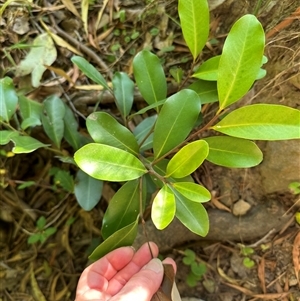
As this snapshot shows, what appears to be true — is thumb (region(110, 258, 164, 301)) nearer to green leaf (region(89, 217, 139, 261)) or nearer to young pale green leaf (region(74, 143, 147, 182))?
green leaf (region(89, 217, 139, 261))

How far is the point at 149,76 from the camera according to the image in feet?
3.23

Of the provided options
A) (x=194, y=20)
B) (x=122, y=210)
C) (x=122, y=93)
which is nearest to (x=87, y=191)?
(x=122, y=210)

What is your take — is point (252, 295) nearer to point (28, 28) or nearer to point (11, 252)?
point (11, 252)

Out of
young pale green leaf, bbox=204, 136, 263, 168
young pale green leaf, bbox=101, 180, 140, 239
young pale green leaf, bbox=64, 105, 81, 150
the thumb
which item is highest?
young pale green leaf, bbox=204, 136, 263, 168

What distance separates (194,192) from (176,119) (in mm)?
164

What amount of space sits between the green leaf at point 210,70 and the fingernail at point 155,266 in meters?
0.45

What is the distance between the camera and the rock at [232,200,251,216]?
1159 millimetres

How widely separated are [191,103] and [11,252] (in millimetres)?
883

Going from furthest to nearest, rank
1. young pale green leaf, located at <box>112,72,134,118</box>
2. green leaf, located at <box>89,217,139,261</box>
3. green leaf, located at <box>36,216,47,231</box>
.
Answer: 1. green leaf, located at <box>36,216,47,231</box>
2. young pale green leaf, located at <box>112,72,134,118</box>
3. green leaf, located at <box>89,217,139,261</box>

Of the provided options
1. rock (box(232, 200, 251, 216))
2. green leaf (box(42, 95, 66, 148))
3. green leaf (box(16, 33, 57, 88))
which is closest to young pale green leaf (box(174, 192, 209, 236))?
rock (box(232, 200, 251, 216))

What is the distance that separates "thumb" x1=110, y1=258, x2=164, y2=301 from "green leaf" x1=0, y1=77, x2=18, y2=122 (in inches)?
20.9

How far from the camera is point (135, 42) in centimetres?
125

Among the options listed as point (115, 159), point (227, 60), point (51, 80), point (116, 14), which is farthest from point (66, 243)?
point (227, 60)

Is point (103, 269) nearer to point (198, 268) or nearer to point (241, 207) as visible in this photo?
point (198, 268)
